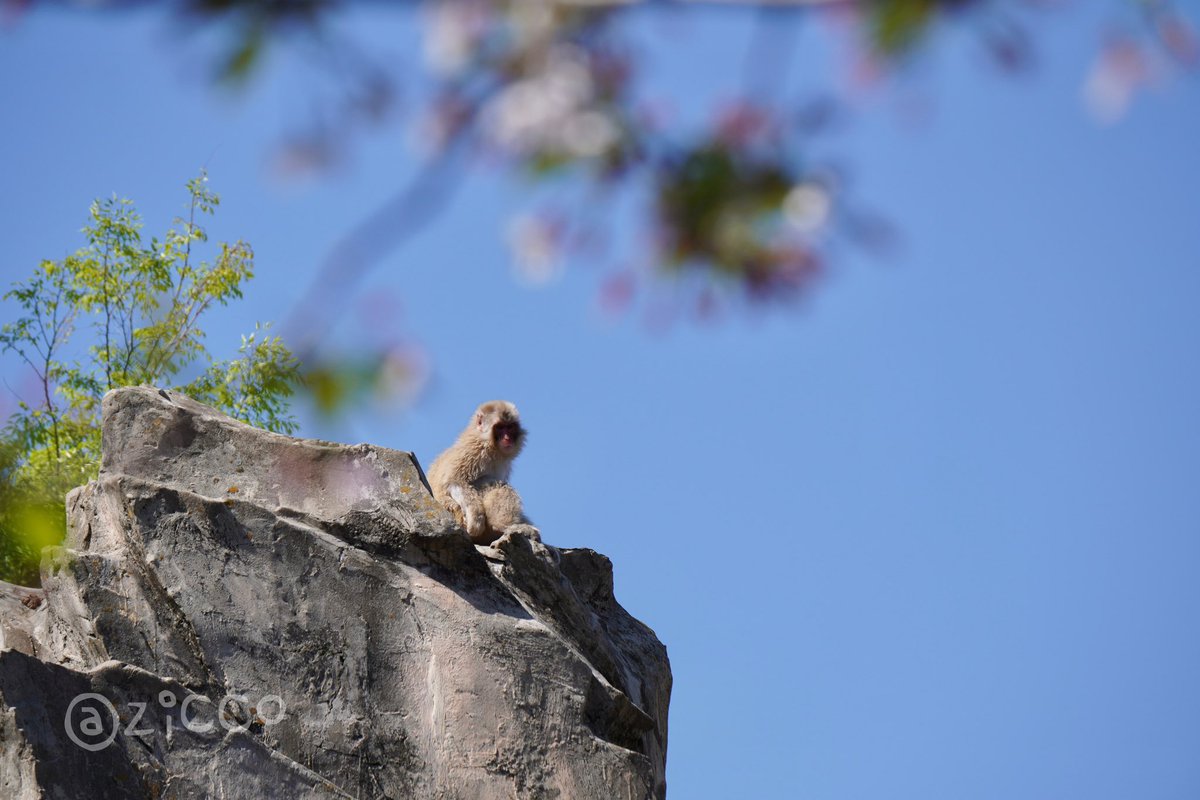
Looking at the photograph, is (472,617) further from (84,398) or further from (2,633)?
(84,398)

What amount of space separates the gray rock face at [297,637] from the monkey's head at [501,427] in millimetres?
1068

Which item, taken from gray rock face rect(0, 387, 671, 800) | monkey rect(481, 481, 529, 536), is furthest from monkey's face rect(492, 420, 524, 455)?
gray rock face rect(0, 387, 671, 800)

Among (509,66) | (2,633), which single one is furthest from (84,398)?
(509,66)

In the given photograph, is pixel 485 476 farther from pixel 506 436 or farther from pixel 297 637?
pixel 297 637

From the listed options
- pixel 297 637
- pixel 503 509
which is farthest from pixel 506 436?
pixel 297 637

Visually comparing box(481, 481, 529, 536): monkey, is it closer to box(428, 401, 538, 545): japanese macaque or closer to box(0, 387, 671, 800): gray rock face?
box(428, 401, 538, 545): japanese macaque

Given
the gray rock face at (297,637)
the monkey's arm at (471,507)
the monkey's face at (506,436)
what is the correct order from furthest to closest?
the monkey's face at (506,436)
the monkey's arm at (471,507)
the gray rock face at (297,637)

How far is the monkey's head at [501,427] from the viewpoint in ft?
30.0

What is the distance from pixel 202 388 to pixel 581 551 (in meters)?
4.48

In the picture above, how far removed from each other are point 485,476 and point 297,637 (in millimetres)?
2195

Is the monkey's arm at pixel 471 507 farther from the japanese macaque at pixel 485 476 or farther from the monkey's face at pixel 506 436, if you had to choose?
the monkey's face at pixel 506 436

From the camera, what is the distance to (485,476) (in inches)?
359

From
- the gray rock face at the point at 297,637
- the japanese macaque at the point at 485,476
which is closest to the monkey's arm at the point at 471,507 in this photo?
the japanese macaque at the point at 485,476

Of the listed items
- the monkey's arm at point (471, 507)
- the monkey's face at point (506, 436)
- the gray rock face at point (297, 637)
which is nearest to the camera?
the gray rock face at point (297, 637)
